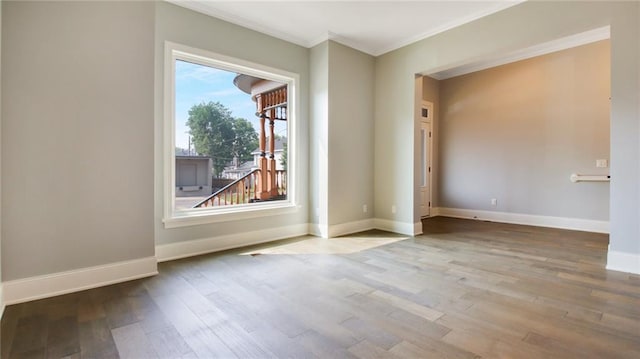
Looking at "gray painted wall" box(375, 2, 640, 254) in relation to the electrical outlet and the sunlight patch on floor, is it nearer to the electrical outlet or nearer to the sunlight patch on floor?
the sunlight patch on floor

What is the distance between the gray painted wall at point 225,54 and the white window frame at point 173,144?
0.18ft

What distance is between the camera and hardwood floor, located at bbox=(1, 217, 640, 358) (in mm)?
1749

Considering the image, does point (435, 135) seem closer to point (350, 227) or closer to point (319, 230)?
point (350, 227)

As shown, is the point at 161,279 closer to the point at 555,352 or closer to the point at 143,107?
the point at 143,107

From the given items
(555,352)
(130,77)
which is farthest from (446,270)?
(130,77)

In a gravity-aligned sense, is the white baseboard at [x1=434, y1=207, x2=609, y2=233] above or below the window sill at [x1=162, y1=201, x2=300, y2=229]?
below

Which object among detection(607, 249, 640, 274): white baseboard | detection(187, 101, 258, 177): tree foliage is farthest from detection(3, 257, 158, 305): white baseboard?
detection(607, 249, 640, 274): white baseboard

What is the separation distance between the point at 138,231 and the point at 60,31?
1790 millimetres

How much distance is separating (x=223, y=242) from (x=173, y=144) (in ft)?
4.47

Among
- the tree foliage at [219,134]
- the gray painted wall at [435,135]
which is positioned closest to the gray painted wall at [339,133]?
the tree foliage at [219,134]

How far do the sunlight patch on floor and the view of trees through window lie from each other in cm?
87

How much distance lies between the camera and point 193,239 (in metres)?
3.71

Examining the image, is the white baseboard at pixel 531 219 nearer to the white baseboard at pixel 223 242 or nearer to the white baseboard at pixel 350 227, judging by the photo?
the white baseboard at pixel 350 227

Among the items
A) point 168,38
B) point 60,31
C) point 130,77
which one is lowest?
point 130,77
